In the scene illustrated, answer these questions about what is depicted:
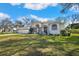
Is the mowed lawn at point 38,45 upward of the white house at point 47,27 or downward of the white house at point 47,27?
downward

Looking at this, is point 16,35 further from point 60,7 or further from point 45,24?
point 60,7

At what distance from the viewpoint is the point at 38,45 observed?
2.20 metres

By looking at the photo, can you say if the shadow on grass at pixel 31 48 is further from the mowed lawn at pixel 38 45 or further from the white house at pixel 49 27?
the white house at pixel 49 27

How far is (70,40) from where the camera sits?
2.22m

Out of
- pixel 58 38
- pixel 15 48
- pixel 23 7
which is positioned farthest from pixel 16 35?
pixel 58 38

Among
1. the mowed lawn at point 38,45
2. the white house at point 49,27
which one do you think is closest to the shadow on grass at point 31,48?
the mowed lawn at point 38,45

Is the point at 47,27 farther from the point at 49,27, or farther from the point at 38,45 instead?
the point at 38,45

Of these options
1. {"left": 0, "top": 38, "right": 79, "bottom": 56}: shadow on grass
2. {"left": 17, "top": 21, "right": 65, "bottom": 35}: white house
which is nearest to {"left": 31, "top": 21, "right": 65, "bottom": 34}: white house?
{"left": 17, "top": 21, "right": 65, "bottom": 35}: white house

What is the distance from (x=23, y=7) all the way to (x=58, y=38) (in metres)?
0.51

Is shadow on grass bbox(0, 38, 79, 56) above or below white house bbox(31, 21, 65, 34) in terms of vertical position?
below

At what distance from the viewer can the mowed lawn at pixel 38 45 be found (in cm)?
217

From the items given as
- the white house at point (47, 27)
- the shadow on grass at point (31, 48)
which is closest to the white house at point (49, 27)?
the white house at point (47, 27)

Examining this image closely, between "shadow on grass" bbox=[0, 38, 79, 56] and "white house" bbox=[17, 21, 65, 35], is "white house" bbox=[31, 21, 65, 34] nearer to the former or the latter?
"white house" bbox=[17, 21, 65, 35]

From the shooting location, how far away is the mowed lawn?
2.17 meters
